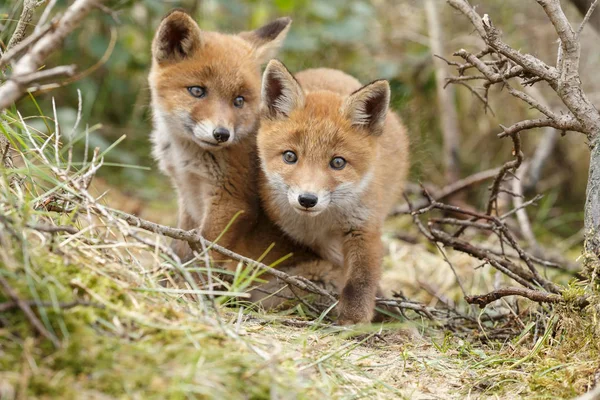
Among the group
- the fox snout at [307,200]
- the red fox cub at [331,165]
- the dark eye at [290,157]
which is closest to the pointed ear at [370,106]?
the red fox cub at [331,165]

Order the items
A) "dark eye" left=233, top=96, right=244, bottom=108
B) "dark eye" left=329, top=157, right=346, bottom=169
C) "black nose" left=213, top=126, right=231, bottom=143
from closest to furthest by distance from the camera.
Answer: "dark eye" left=329, top=157, right=346, bottom=169
"black nose" left=213, top=126, right=231, bottom=143
"dark eye" left=233, top=96, right=244, bottom=108

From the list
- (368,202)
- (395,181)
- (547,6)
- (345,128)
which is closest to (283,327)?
(368,202)

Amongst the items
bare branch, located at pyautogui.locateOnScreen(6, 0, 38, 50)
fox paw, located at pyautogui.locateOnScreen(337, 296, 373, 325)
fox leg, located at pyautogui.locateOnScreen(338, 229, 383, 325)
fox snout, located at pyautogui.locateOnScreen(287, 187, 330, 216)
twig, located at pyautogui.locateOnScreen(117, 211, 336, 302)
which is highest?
bare branch, located at pyautogui.locateOnScreen(6, 0, 38, 50)

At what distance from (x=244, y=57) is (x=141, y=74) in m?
3.68

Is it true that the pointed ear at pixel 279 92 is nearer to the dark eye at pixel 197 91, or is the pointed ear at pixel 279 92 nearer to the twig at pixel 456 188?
the dark eye at pixel 197 91

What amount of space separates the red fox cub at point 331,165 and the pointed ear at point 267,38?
A: 710 millimetres

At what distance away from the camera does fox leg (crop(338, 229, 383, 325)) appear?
3.25m

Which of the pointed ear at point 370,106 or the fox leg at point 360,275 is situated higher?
the pointed ear at point 370,106

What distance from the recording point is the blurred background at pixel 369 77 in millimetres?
6703

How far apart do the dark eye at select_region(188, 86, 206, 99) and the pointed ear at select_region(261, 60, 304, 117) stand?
1.50 ft

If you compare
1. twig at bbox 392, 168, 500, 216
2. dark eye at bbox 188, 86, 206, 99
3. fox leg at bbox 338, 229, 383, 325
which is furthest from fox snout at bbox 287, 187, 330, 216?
twig at bbox 392, 168, 500, 216

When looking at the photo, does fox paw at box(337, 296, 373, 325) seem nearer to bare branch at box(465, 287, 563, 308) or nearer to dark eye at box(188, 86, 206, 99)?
bare branch at box(465, 287, 563, 308)

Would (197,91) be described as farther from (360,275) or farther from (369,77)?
(369,77)

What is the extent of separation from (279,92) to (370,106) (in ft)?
1.74
